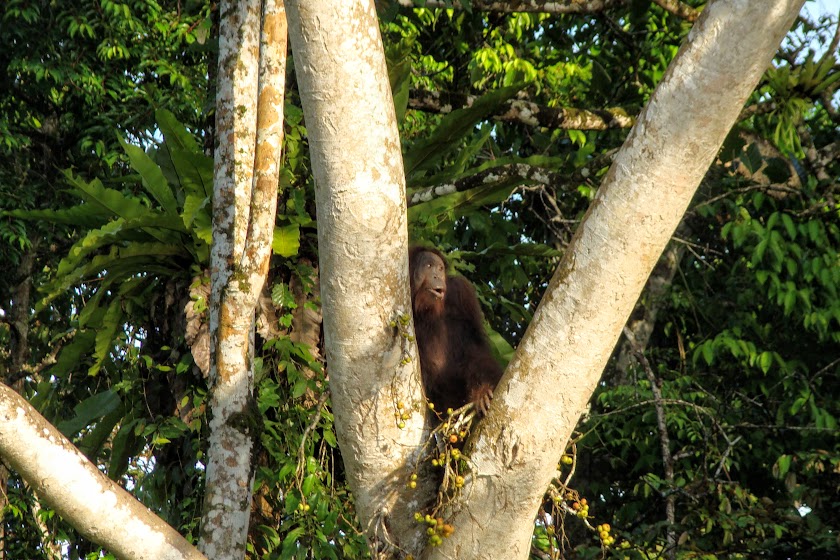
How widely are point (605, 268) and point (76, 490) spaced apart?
5.26ft

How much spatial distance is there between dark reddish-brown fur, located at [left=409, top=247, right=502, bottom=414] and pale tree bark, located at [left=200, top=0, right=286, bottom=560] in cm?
101

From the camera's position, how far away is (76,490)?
2590 millimetres

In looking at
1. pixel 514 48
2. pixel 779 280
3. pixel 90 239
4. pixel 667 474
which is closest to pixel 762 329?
pixel 779 280

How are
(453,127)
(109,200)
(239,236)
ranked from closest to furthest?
1. (239,236)
2. (109,200)
3. (453,127)

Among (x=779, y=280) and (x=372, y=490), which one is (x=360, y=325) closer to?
(x=372, y=490)

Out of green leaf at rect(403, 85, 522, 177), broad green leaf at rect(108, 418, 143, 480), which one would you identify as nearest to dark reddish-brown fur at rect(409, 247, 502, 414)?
green leaf at rect(403, 85, 522, 177)

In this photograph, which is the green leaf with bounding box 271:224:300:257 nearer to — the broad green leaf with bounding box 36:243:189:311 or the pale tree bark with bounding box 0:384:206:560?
the broad green leaf with bounding box 36:243:189:311

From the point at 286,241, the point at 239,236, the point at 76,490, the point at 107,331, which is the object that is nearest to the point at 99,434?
the point at 107,331

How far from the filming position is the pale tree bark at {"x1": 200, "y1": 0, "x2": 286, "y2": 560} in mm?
3738

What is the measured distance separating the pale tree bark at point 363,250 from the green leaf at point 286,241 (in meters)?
2.32

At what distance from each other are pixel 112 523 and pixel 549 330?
1358mm

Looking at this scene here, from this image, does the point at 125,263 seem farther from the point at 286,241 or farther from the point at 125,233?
the point at 286,241

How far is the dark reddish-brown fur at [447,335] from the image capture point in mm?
4578

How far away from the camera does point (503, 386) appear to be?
2756 mm
